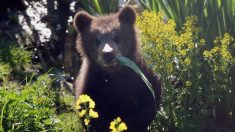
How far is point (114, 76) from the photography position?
19.0ft

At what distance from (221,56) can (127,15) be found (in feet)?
3.73

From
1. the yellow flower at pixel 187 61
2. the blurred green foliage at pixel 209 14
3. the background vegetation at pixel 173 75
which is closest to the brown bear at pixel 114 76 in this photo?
the background vegetation at pixel 173 75

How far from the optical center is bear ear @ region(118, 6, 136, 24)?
6045 mm

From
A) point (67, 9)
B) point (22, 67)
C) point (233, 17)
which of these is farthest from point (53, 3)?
point (233, 17)

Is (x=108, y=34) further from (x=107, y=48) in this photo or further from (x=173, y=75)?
(x=173, y=75)

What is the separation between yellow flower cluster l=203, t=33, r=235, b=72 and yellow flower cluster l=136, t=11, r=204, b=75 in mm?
146

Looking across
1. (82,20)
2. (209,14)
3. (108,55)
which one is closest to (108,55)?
(108,55)

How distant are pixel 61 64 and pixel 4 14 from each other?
1.13 m

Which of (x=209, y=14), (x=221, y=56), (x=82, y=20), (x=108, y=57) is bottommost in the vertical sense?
(x=221, y=56)

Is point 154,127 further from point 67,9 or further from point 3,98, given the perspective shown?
point 67,9

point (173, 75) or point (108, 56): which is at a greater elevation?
point (108, 56)

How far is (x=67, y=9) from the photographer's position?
822 centimetres

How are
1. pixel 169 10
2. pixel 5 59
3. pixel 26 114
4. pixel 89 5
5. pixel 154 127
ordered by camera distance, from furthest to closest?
1. pixel 89 5
2. pixel 5 59
3. pixel 169 10
4. pixel 154 127
5. pixel 26 114

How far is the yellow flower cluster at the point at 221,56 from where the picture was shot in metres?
5.14
